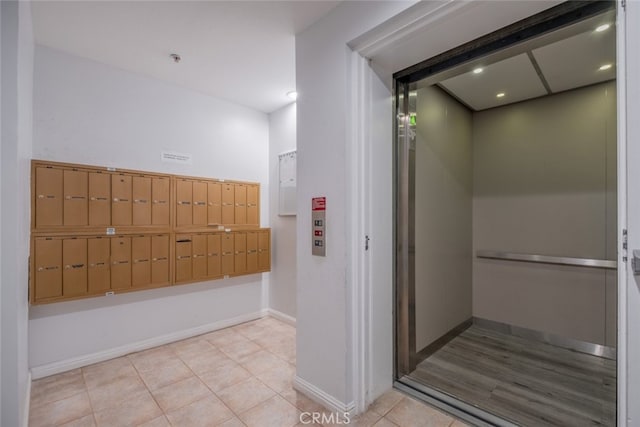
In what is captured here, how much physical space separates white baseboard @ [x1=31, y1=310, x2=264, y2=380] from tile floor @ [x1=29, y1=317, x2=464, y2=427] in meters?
0.06

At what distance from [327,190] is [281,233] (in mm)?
1791

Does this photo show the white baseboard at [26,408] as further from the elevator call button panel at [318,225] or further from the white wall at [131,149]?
the elevator call button panel at [318,225]

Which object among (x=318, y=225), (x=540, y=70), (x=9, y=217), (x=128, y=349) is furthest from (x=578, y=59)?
(x=128, y=349)

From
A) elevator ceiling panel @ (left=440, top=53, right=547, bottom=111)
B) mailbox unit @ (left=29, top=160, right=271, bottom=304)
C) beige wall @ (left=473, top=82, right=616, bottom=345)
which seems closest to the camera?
mailbox unit @ (left=29, top=160, right=271, bottom=304)

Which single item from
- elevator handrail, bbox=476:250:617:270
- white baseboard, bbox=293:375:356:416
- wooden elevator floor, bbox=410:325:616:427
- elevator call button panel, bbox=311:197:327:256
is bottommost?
wooden elevator floor, bbox=410:325:616:427

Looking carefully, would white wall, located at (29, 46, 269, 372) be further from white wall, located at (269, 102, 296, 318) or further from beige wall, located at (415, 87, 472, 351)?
beige wall, located at (415, 87, 472, 351)

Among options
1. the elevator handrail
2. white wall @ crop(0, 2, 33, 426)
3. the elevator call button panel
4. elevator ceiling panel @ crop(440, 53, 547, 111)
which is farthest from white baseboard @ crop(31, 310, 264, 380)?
elevator ceiling panel @ crop(440, 53, 547, 111)

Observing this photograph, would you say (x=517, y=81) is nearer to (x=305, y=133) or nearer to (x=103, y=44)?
(x=305, y=133)

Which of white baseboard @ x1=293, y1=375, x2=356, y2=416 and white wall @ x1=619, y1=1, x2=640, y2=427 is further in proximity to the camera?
white baseboard @ x1=293, y1=375, x2=356, y2=416

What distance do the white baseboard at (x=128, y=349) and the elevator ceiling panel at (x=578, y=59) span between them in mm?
3790

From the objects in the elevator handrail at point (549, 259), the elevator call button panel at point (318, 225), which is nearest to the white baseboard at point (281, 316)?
the elevator call button panel at point (318, 225)

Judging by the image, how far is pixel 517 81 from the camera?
2572 mm

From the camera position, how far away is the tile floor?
69.7 inches

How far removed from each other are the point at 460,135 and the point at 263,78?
2138mm
